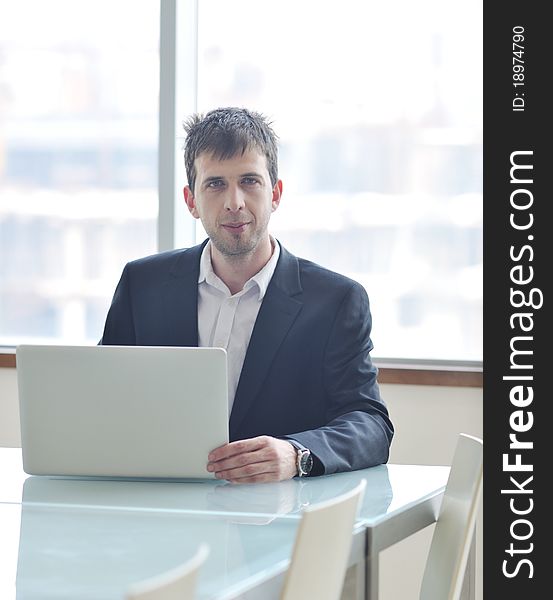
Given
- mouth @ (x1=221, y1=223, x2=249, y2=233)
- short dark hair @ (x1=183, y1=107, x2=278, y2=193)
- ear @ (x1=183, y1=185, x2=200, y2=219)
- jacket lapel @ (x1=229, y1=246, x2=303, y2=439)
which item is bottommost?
jacket lapel @ (x1=229, y1=246, x2=303, y2=439)

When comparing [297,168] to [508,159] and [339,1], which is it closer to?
[339,1]

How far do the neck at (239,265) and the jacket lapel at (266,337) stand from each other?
3.0 inches

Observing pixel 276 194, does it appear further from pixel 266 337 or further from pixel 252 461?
pixel 252 461

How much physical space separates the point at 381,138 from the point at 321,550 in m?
2.64

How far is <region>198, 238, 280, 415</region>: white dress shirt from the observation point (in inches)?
102

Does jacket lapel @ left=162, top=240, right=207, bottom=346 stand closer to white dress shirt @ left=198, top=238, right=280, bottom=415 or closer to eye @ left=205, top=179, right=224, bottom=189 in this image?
white dress shirt @ left=198, top=238, right=280, bottom=415

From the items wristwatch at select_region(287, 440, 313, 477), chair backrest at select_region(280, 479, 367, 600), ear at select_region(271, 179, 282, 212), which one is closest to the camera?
chair backrest at select_region(280, 479, 367, 600)

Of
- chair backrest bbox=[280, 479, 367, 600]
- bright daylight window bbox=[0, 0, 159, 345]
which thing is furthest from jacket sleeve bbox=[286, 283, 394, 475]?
bright daylight window bbox=[0, 0, 159, 345]

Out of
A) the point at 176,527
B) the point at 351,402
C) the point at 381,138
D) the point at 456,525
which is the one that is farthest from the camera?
the point at 381,138

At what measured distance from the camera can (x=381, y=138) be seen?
3910 millimetres

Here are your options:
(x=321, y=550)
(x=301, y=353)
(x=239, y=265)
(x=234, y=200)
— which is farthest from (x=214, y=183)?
(x=321, y=550)

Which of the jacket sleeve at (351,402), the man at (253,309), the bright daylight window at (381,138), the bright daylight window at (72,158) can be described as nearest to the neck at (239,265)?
the man at (253,309)

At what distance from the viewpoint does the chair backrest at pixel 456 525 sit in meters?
1.98

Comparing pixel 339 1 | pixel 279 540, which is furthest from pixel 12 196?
pixel 279 540
